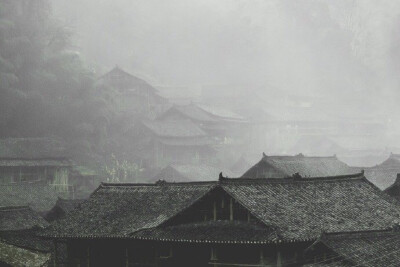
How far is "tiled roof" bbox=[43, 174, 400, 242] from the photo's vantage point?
32938 mm

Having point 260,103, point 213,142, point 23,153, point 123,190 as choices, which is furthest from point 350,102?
point 123,190

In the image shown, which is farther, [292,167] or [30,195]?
[30,195]

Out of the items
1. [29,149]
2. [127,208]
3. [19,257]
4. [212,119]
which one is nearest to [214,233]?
[127,208]

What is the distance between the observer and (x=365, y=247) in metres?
29.4

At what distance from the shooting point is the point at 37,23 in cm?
8731

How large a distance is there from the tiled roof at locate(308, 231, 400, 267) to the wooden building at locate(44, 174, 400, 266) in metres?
1.89

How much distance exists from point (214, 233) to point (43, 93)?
54.0 m

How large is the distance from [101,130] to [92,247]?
153 feet

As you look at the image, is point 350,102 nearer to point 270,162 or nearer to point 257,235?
point 270,162

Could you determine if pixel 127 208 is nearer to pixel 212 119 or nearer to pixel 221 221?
pixel 221 221

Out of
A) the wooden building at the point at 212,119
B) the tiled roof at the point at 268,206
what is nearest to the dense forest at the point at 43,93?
the wooden building at the point at 212,119

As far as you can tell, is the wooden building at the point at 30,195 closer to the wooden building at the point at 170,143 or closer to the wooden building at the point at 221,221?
the wooden building at the point at 170,143

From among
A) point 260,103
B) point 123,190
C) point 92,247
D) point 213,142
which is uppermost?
point 260,103

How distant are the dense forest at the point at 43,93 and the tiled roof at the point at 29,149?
489 cm
